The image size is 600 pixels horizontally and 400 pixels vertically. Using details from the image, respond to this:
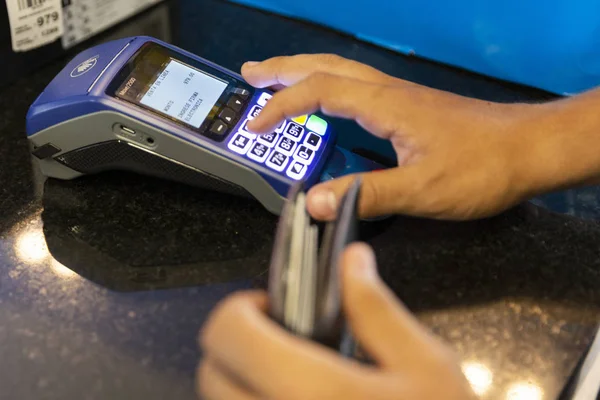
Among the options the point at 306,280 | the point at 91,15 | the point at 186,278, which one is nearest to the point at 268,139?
the point at 186,278

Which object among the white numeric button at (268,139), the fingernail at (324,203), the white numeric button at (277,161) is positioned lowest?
the fingernail at (324,203)

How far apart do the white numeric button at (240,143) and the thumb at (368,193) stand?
7 cm

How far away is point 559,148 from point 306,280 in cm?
31

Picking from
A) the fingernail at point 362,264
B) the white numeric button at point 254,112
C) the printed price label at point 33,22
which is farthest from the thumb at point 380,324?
the printed price label at point 33,22

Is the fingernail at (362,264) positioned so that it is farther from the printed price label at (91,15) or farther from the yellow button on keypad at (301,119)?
the printed price label at (91,15)

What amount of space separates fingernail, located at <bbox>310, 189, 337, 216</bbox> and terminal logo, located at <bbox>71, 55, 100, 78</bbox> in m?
0.24

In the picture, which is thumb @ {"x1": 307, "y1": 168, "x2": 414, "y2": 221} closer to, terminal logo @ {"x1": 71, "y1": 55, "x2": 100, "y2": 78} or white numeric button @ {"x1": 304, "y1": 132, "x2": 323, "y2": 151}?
white numeric button @ {"x1": 304, "y1": 132, "x2": 323, "y2": 151}

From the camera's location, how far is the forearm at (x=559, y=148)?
A: 540mm

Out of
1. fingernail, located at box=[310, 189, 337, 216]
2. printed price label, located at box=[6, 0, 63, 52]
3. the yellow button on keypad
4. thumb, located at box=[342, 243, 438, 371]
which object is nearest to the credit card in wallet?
thumb, located at box=[342, 243, 438, 371]

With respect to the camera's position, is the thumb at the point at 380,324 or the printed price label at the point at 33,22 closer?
the thumb at the point at 380,324

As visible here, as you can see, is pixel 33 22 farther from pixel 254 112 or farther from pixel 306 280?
pixel 306 280

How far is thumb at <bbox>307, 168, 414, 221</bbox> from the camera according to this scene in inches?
19.7

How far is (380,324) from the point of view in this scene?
0.33 m

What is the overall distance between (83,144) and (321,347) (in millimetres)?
324
